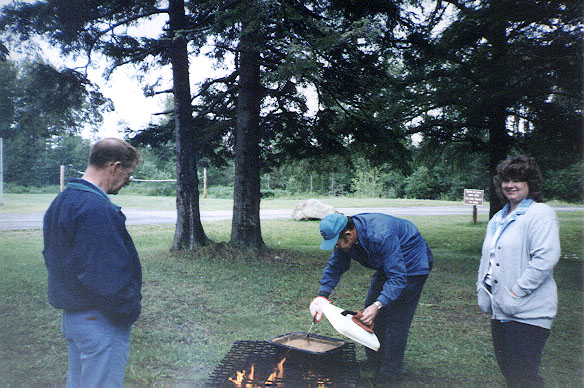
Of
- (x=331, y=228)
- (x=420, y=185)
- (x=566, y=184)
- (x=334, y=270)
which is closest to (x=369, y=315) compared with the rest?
(x=334, y=270)

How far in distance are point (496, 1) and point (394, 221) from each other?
3116 millimetres

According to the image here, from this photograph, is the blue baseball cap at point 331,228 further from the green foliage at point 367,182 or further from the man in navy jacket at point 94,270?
the green foliage at point 367,182

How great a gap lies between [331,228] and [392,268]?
15.1 inches

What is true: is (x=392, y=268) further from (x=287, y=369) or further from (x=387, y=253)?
(x=287, y=369)

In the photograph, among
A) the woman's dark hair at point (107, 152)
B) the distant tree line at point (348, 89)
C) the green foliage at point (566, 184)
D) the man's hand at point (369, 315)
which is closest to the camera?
the woman's dark hair at point (107, 152)

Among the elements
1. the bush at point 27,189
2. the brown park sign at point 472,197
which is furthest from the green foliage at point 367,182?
the bush at point 27,189

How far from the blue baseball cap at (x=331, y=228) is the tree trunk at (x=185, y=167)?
366 centimetres

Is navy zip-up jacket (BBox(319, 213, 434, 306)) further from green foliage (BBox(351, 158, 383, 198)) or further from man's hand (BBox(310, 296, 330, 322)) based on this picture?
green foliage (BBox(351, 158, 383, 198))

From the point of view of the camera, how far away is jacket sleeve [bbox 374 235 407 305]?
2070 mm

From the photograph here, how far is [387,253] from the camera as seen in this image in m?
2.12

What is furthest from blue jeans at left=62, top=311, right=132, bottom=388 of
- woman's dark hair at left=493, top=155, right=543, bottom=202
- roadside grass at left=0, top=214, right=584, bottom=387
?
woman's dark hair at left=493, top=155, right=543, bottom=202

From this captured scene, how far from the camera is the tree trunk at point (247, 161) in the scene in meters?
5.59

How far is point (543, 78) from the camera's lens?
4090 millimetres

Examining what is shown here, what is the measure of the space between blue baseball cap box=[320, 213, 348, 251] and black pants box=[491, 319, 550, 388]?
2.86 feet
